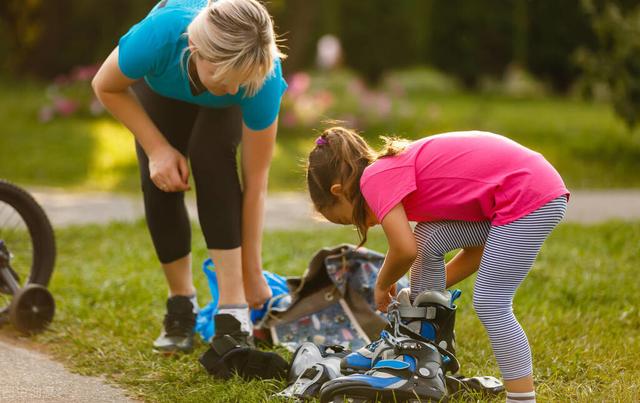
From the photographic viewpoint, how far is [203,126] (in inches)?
117

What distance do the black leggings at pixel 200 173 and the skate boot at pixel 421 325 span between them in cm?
65

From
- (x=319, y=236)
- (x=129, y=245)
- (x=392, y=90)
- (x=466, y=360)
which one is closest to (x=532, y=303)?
(x=466, y=360)

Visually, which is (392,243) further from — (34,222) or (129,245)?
(129,245)

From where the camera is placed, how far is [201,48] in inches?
104

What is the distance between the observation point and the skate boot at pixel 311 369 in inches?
101

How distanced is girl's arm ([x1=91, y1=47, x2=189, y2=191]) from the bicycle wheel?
0.69m

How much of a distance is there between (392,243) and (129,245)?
115 inches

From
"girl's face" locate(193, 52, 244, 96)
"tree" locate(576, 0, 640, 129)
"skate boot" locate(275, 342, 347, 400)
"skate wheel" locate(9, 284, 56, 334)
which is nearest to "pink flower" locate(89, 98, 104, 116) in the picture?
"tree" locate(576, 0, 640, 129)

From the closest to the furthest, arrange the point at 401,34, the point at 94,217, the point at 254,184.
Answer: the point at 254,184 < the point at 94,217 < the point at 401,34

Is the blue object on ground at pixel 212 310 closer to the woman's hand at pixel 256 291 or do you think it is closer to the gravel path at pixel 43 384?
the woman's hand at pixel 256 291

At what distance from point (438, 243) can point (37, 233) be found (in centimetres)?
170

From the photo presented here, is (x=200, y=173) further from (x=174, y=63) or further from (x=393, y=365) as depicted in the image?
(x=393, y=365)

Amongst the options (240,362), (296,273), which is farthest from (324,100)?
(240,362)

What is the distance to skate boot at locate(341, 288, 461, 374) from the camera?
2.62 m
